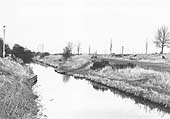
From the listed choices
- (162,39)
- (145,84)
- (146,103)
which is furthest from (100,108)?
(162,39)

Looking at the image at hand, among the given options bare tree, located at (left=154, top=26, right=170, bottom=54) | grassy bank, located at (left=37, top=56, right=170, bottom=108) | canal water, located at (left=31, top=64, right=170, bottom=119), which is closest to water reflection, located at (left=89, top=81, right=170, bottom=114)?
canal water, located at (left=31, top=64, right=170, bottom=119)

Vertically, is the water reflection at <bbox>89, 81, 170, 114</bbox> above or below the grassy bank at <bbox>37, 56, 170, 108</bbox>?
below

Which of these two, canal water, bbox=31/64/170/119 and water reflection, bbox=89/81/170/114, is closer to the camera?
canal water, bbox=31/64/170/119

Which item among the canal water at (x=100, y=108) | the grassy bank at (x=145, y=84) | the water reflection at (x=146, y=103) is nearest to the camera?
the canal water at (x=100, y=108)

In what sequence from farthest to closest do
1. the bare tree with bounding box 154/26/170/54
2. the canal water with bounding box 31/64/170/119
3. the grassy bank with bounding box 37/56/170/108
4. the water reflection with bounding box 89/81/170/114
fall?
the bare tree with bounding box 154/26/170/54 < the grassy bank with bounding box 37/56/170/108 < the water reflection with bounding box 89/81/170/114 < the canal water with bounding box 31/64/170/119

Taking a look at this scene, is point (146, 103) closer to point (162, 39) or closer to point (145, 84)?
point (145, 84)

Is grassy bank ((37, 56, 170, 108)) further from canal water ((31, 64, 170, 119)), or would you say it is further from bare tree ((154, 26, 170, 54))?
bare tree ((154, 26, 170, 54))

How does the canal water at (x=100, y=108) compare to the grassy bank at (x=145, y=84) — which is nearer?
the canal water at (x=100, y=108)

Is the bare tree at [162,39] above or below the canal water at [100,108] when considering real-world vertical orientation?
above

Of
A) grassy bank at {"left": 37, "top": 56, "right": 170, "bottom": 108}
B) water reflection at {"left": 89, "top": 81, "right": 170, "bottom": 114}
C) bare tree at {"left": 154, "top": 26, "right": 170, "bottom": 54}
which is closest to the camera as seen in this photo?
water reflection at {"left": 89, "top": 81, "right": 170, "bottom": 114}

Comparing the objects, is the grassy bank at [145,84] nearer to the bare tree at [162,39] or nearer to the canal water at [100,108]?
the canal water at [100,108]

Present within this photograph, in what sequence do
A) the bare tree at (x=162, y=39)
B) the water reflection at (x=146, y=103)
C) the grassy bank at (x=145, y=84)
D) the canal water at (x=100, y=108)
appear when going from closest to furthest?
the canal water at (x=100, y=108), the water reflection at (x=146, y=103), the grassy bank at (x=145, y=84), the bare tree at (x=162, y=39)

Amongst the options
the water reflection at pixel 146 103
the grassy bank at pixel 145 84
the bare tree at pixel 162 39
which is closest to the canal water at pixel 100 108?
the water reflection at pixel 146 103

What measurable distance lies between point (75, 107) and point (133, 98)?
7.44 metres
